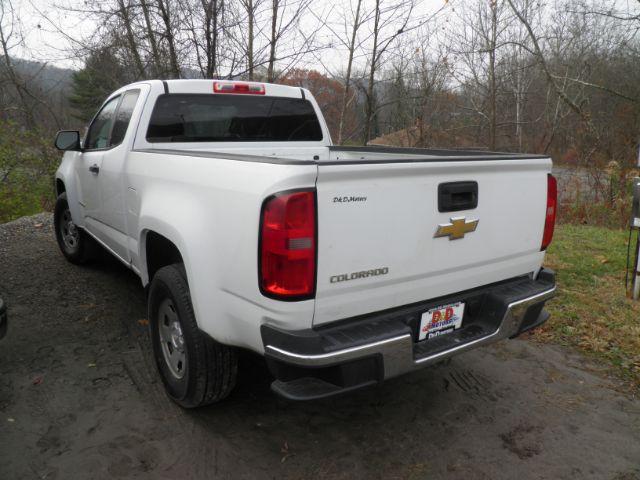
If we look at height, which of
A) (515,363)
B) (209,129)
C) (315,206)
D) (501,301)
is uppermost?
(209,129)

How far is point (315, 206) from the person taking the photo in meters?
2.04

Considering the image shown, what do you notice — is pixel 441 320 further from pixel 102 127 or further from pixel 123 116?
pixel 102 127

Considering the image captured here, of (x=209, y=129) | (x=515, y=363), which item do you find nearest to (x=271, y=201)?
(x=209, y=129)

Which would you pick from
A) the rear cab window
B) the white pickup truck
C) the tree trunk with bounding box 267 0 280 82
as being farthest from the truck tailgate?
the tree trunk with bounding box 267 0 280 82

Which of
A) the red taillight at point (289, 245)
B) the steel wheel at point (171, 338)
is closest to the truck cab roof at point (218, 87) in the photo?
the steel wheel at point (171, 338)

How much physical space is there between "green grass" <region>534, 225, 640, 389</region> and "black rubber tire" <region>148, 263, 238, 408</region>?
2.72m

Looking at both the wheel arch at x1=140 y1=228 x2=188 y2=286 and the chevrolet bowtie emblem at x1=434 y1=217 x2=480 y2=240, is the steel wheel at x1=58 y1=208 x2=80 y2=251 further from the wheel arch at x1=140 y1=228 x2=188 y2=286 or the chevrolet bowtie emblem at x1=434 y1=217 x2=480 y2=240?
the chevrolet bowtie emblem at x1=434 y1=217 x2=480 y2=240

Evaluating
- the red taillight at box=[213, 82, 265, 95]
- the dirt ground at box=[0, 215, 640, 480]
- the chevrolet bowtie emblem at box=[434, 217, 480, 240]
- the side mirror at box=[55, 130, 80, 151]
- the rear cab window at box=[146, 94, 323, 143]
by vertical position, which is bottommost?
the dirt ground at box=[0, 215, 640, 480]

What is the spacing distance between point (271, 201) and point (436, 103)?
13.6 m

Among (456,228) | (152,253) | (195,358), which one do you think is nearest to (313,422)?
(195,358)

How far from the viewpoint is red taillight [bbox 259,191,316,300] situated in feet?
6.63

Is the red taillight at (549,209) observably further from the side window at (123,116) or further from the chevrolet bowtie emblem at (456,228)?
the side window at (123,116)

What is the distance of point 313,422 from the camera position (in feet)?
9.34

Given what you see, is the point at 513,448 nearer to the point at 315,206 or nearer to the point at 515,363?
the point at 515,363
